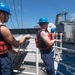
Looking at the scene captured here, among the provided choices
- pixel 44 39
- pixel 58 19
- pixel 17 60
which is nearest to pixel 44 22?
pixel 44 39

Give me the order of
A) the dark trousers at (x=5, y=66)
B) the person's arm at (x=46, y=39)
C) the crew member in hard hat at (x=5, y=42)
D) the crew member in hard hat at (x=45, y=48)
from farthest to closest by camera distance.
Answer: the crew member in hard hat at (x=45, y=48) < the person's arm at (x=46, y=39) < the dark trousers at (x=5, y=66) < the crew member in hard hat at (x=5, y=42)

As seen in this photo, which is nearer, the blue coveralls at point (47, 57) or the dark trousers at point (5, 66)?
the dark trousers at point (5, 66)

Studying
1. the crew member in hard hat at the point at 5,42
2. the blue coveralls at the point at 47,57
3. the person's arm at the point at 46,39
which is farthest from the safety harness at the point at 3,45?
the blue coveralls at the point at 47,57

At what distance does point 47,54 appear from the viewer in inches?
146

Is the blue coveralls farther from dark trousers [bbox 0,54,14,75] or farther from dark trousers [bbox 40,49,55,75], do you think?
dark trousers [bbox 0,54,14,75]

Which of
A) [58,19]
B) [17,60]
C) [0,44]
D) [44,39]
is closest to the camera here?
[0,44]

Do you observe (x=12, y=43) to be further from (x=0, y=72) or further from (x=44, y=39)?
(x=44, y=39)

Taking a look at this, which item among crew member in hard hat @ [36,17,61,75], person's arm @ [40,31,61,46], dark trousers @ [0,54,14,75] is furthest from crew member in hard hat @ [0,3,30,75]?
crew member in hard hat @ [36,17,61,75]

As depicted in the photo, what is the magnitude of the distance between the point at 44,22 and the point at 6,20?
1.34 metres

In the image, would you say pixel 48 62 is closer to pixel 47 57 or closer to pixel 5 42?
pixel 47 57

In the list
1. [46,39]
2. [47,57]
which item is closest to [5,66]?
[46,39]

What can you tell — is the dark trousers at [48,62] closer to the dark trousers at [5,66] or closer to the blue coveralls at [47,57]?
the blue coveralls at [47,57]

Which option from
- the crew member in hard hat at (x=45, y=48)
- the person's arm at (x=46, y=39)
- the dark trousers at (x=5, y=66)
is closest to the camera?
the dark trousers at (x=5, y=66)

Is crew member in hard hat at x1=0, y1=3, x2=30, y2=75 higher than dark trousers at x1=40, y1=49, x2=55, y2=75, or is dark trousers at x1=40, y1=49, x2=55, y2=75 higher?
crew member in hard hat at x1=0, y1=3, x2=30, y2=75
